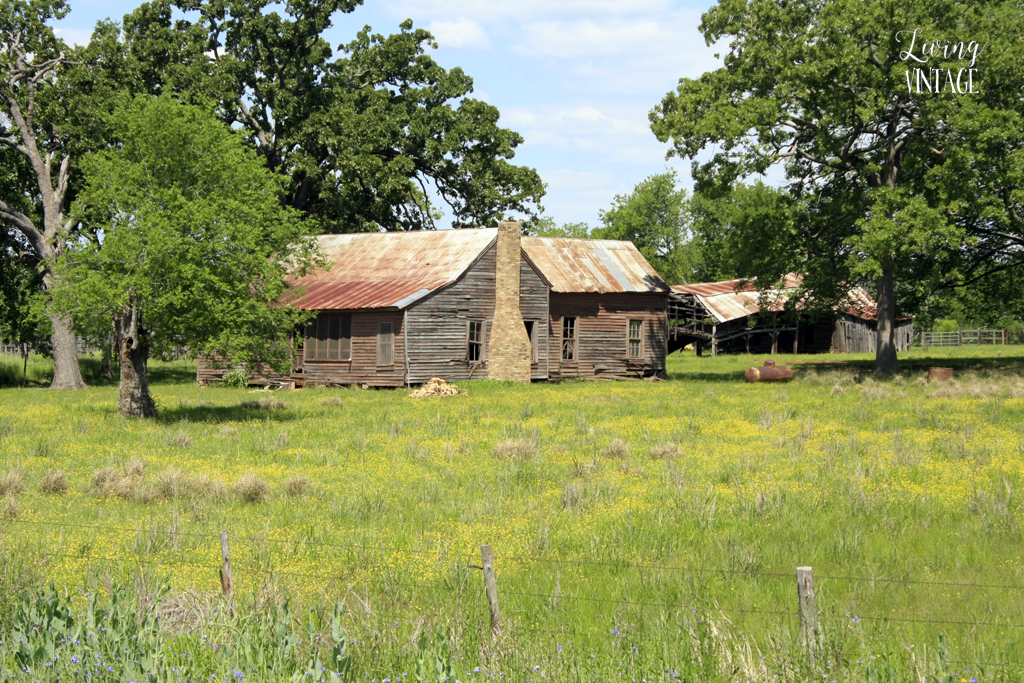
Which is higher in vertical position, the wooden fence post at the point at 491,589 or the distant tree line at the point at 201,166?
the distant tree line at the point at 201,166

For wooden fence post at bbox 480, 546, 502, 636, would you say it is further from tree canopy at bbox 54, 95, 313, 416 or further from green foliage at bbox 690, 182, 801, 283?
green foliage at bbox 690, 182, 801, 283

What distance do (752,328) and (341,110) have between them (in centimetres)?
3098

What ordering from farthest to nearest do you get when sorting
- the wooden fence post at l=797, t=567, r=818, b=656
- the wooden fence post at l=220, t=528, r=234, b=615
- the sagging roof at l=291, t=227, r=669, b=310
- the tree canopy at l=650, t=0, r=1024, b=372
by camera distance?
the sagging roof at l=291, t=227, r=669, b=310, the tree canopy at l=650, t=0, r=1024, b=372, the wooden fence post at l=220, t=528, r=234, b=615, the wooden fence post at l=797, t=567, r=818, b=656

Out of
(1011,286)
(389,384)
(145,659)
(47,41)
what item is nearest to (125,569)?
(145,659)

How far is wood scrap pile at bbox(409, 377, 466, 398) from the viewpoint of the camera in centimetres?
3200

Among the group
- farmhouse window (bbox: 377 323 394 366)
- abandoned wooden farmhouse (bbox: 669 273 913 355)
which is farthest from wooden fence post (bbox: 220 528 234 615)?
abandoned wooden farmhouse (bbox: 669 273 913 355)

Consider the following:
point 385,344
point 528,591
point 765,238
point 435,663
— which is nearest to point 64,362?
point 385,344

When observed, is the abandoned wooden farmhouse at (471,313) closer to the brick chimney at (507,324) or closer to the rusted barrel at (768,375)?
the brick chimney at (507,324)

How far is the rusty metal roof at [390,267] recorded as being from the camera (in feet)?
121

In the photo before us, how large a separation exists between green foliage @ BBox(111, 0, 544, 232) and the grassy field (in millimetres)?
25018

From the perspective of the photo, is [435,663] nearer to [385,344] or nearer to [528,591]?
[528,591]

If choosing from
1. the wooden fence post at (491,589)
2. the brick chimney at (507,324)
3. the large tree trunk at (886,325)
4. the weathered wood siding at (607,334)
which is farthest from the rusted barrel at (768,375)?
the wooden fence post at (491,589)

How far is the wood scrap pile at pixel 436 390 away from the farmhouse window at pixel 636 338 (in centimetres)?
1276

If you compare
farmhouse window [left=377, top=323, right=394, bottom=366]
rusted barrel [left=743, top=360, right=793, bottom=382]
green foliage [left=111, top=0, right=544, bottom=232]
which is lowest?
rusted barrel [left=743, top=360, right=793, bottom=382]
